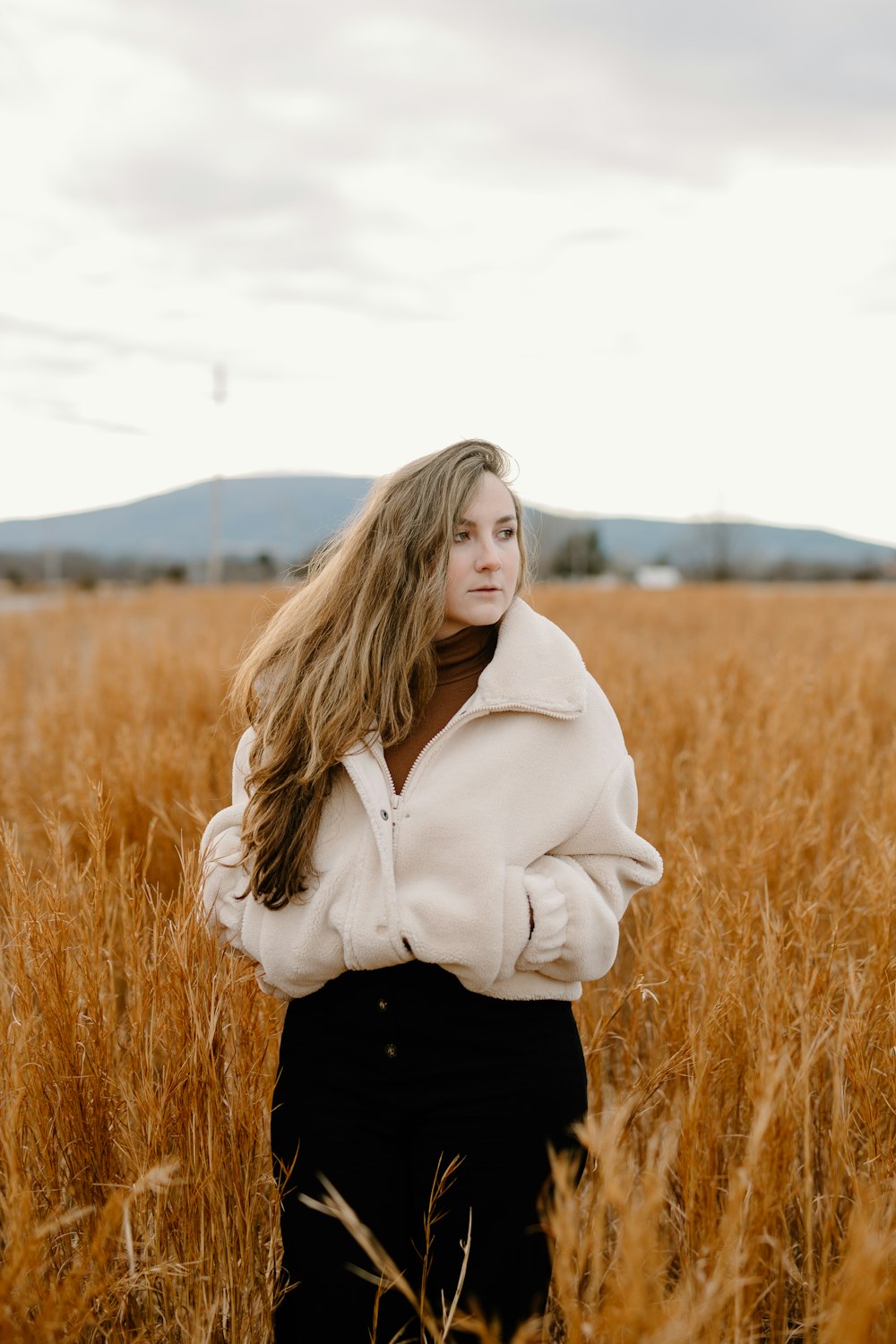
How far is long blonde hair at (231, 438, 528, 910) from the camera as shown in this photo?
1481mm

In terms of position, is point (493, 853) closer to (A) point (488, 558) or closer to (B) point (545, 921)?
(B) point (545, 921)

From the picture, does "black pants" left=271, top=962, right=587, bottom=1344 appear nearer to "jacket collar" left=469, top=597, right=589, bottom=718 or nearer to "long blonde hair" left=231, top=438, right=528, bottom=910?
"long blonde hair" left=231, top=438, right=528, bottom=910

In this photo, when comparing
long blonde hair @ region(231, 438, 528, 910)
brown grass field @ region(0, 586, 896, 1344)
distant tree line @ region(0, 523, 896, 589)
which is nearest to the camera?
brown grass field @ region(0, 586, 896, 1344)

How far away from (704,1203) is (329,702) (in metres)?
0.88

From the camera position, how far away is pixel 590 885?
141 cm

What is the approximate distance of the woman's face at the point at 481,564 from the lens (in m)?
1.53

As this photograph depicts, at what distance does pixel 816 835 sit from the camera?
2672 mm

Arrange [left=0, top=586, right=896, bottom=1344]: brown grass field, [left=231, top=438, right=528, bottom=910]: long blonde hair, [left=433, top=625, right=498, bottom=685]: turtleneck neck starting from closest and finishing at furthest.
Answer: [left=0, top=586, right=896, bottom=1344]: brown grass field < [left=231, top=438, right=528, bottom=910]: long blonde hair < [left=433, top=625, right=498, bottom=685]: turtleneck neck

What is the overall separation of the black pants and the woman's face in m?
0.53

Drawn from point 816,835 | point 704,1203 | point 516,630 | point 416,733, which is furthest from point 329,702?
point 816,835

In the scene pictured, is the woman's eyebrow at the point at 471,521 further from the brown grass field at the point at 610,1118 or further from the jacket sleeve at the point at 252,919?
the brown grass field at the point at 610,1118

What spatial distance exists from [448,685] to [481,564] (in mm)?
201

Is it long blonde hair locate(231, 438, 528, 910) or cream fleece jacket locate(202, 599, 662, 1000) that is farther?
long blonde hair locate(231, 438, 528, 910)

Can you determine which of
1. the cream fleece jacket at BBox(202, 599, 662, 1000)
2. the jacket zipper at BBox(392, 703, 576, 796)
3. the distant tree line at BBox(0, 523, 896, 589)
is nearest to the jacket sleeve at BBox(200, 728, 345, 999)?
the cream fleece jacket at BBox(202, 599, 662, 1000)
